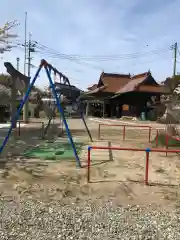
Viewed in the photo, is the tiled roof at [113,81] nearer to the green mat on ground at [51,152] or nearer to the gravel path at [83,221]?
the green mat on ground at [51,152]

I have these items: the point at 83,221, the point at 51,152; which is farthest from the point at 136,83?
the point at 83,221

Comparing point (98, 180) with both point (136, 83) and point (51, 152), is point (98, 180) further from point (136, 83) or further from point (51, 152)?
point (136, 83)

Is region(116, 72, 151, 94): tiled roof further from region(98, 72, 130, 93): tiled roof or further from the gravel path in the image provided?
the gravel path

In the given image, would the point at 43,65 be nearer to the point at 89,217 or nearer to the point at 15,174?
the point at 15,174

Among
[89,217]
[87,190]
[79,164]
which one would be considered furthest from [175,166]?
[89,217]

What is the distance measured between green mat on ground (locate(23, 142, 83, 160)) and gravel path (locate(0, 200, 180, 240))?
3.55 metres

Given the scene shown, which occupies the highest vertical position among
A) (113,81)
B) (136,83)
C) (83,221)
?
(113,81)

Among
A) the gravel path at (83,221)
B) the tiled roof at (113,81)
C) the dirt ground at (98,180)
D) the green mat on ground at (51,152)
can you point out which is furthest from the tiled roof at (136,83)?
the gravel path at (83,221)

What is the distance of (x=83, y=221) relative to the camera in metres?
3.49

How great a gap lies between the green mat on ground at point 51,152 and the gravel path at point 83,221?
11.7 feet

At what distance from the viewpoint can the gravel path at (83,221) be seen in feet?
10.3

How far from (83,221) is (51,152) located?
519cm

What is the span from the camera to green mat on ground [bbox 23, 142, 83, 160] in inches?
303

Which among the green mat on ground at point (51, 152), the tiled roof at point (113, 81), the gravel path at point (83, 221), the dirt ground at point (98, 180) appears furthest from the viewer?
the tiled roof at point (113, 81)
